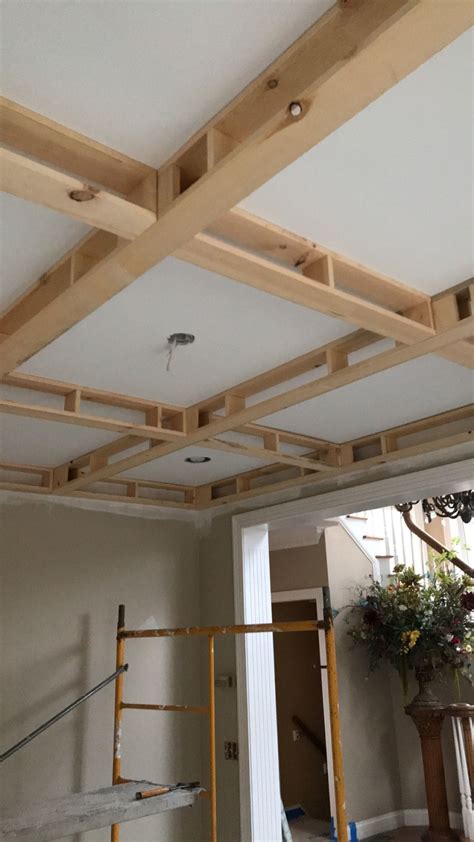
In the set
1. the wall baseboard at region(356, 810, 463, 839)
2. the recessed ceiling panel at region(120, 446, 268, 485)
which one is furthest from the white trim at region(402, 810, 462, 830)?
the recessed ceiling panel at region(120, 446, 268, 485)

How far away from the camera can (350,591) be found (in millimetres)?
6398

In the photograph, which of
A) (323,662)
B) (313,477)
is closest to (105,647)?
(313,477)

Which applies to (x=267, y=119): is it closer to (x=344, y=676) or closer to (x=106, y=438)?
(x=106, y=438)

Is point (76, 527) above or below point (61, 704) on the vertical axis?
above

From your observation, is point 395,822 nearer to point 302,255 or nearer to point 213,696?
point 213,696

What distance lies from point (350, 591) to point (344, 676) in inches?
31.0

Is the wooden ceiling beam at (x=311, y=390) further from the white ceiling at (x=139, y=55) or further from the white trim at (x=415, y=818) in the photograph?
the white trim at (x=415, y=818)

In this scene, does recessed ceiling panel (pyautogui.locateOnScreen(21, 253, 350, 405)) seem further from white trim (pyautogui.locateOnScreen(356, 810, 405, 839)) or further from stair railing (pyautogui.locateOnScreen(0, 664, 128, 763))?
white trim (pyautogui.locateOnScreen(356, 810, 405, 839))

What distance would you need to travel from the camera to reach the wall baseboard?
569cm

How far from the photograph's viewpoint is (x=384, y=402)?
3246 millimetres

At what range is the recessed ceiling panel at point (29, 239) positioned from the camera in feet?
5.69

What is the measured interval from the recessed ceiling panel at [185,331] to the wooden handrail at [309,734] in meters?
5.49

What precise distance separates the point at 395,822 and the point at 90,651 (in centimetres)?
360

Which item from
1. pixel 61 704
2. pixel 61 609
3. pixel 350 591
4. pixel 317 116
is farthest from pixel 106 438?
pixel 350 591
